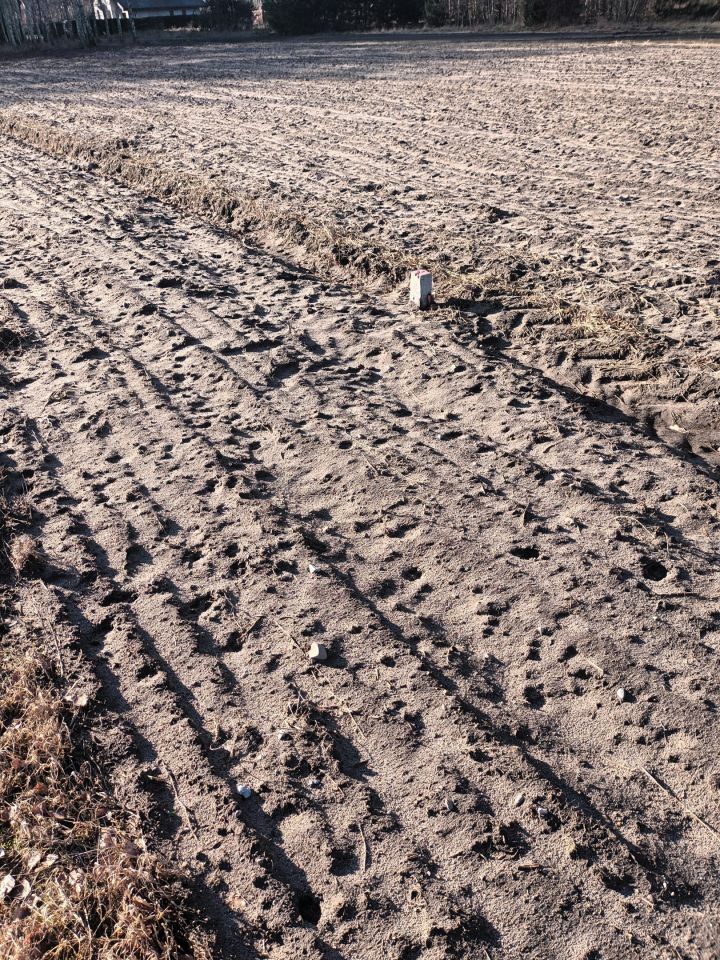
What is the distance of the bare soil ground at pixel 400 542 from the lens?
115 inches

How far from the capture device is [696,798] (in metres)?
3.08

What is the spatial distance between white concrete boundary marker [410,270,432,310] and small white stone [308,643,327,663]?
12.9ft

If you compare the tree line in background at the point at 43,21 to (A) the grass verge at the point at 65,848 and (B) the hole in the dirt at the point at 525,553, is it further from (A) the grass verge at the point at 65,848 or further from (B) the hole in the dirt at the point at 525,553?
(A) the grass verge at the point at 65,848

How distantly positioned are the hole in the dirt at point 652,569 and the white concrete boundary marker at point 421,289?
347cm

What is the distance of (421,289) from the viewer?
693cm

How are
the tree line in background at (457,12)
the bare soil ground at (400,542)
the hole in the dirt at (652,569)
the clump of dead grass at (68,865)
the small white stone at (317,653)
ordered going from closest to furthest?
1. the clump of dead grass at (68,865)
2. the bare soil ground at (400,542)
3. the small white stone at (317,653)
4. the hole in the dirt at (652,569)
5. the tree line in background at (457,12)

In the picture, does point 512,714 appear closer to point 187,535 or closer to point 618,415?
point 187,535

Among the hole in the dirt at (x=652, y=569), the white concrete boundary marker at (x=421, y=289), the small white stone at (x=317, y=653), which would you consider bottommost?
the small white stone at (x=317, y=653)

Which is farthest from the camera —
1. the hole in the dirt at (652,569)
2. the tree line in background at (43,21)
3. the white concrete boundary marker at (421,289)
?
the tree line in background at (43,21)

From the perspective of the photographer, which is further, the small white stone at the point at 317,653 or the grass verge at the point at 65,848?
the small white stone at the point at 317,653

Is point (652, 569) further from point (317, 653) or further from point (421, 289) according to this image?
point (421, 289)

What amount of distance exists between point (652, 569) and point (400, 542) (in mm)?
1269

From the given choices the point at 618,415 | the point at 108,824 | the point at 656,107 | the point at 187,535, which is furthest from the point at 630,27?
the point at 108,824

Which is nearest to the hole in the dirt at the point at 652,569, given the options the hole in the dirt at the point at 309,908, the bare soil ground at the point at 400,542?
the bare soil ground at the point at 400,542
